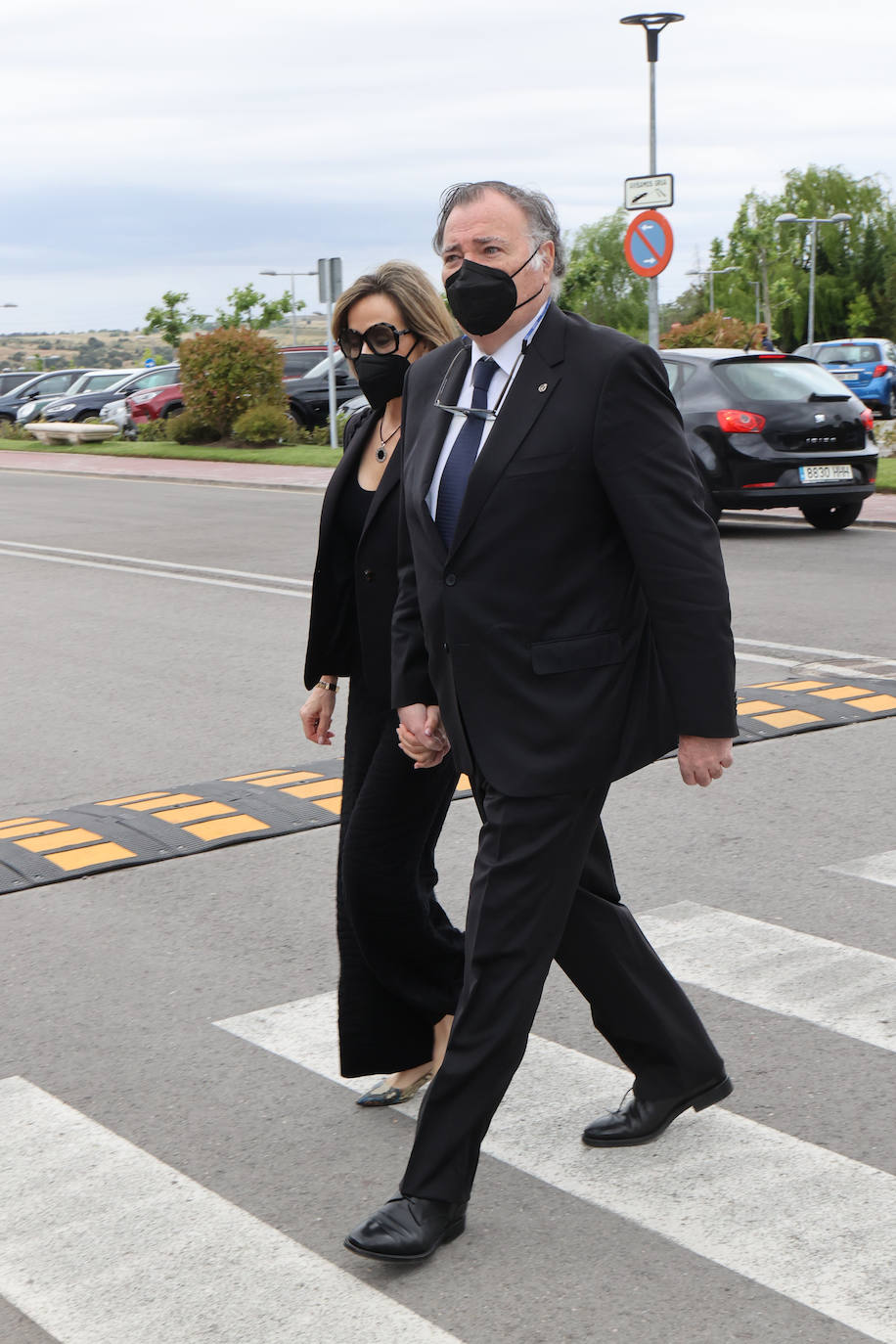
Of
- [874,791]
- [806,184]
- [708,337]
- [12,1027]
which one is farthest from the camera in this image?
[806,184]

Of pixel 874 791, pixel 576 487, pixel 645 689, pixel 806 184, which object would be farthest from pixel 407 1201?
pixel 806 184

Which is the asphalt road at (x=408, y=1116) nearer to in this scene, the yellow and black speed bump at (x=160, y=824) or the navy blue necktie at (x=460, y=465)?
the yellow and black speed bump at (x=160, y=824)

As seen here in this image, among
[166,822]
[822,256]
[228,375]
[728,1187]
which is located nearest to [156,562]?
[166,822]

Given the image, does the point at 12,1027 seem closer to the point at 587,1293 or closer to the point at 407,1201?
the point at 407,1201

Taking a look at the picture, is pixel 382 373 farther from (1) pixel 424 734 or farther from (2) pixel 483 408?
(1) pixel 424 734

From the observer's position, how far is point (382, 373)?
3693 millimetres

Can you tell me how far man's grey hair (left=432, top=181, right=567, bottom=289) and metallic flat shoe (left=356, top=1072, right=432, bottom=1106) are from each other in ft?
5.84

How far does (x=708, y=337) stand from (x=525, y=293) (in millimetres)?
39845

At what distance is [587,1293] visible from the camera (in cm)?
295

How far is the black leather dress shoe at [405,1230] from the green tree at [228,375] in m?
27.8

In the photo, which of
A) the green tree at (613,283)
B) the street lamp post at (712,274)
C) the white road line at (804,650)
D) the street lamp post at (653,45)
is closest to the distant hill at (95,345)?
the green tree at (613,283)

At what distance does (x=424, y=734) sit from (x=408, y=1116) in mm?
917

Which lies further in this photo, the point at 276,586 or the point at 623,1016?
the point at 276,586

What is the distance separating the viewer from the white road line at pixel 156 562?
13.1 metres
